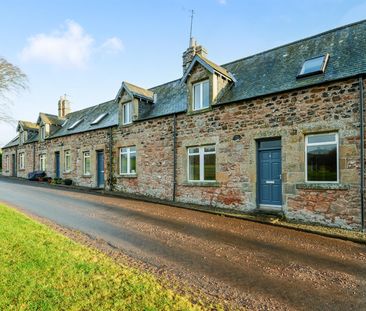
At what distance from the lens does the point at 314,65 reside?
34.6 ft

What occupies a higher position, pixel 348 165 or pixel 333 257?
pixel 348 165

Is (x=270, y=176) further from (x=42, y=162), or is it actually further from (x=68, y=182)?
(x=42, y=162)

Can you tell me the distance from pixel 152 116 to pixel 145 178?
352cm

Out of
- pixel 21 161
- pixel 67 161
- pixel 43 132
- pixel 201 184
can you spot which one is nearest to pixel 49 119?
pixel 43 132

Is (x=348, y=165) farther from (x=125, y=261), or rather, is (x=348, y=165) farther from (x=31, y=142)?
(x=31, y=142)

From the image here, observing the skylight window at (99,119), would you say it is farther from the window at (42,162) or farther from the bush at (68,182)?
the window at (42,162)

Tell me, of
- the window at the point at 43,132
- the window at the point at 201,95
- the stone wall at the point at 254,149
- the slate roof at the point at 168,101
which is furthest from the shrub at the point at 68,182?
the window at the point at 201,95

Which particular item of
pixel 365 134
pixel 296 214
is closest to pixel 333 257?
pixel 296 214

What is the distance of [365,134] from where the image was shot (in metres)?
8.55

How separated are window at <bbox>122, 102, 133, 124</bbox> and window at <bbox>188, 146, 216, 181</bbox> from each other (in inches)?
214

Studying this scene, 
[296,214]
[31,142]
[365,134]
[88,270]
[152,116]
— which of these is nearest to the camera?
[88,270]

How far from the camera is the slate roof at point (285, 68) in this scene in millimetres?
9766

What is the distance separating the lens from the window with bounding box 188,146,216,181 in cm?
1252

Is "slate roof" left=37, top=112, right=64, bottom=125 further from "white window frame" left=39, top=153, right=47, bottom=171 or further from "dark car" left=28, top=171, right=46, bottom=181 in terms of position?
"dark car" left=28, top=171, right=46, bottom=181
